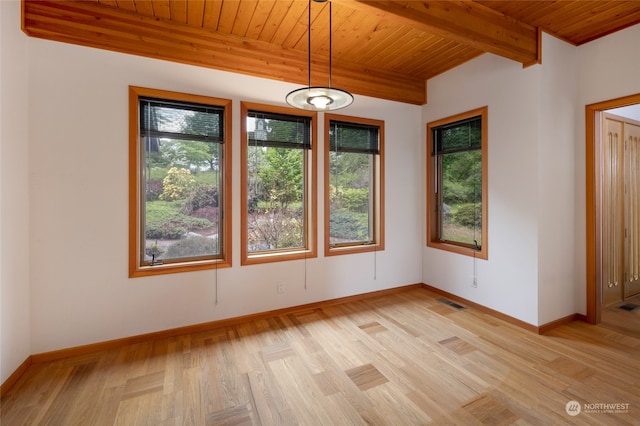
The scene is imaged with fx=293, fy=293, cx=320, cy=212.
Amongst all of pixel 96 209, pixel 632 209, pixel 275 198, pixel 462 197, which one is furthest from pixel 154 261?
pixel 632 209

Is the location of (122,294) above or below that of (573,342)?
above

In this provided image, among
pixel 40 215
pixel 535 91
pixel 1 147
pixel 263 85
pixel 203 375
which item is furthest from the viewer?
pixel 263 85

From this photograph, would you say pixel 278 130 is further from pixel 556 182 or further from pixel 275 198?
Answer: pixel 556 182

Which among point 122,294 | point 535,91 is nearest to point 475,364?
point 535,91

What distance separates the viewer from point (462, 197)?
147 inches

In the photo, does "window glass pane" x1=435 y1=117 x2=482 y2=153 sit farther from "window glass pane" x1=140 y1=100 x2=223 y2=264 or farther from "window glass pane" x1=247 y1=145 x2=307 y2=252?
"window glass pane" x1=140 y1=100 x2=223 y2=264

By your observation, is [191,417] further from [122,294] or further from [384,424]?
[122,294]

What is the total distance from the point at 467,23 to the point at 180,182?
2962 mm

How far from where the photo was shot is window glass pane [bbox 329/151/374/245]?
3.71 meters

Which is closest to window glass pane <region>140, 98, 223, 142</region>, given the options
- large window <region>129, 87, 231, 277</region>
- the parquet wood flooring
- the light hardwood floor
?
large window <region>129, 87, 231, 277</region>

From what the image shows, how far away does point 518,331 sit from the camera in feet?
9.51

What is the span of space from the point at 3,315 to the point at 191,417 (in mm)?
1506

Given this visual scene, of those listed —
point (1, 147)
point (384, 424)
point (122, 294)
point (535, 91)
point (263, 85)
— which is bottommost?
point (384, 424)

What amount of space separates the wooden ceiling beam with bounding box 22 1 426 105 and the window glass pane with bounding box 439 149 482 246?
4.45ft
